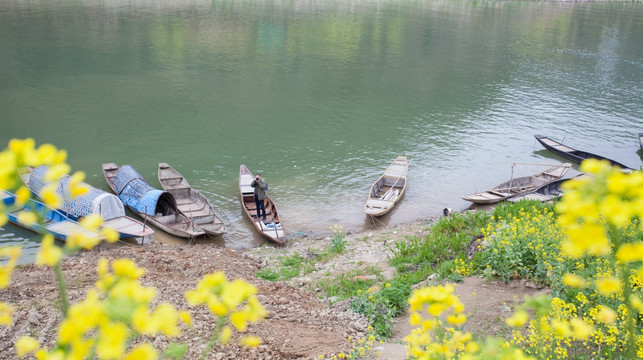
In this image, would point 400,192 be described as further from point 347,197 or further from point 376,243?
point 376,243

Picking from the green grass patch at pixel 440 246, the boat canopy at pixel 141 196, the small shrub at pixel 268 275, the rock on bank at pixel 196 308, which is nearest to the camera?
the rock on bank at pixel 196 308

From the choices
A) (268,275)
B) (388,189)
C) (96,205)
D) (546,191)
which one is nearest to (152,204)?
(96,205)

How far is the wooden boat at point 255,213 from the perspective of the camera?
1817cm

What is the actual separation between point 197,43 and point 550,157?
40257 mm

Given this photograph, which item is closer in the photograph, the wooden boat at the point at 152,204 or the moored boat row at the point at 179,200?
the moored boat row at the point at 179,200

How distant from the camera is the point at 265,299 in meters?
11.4

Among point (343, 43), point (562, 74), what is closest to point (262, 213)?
point (562, 74)

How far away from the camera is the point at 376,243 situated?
17.3 meters

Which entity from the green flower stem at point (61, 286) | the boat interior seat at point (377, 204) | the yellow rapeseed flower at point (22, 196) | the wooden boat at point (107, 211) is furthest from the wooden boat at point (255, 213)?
the yellow rapeseed flower at point (22, 196)

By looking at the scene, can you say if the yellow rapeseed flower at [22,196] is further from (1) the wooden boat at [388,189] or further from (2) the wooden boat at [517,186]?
(2) the wooden boat at [517,186]

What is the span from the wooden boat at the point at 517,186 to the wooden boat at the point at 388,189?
3164mm

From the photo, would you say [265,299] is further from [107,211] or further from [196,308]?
[107,211]

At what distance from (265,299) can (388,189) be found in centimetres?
1295

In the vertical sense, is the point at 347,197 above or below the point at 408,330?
below
